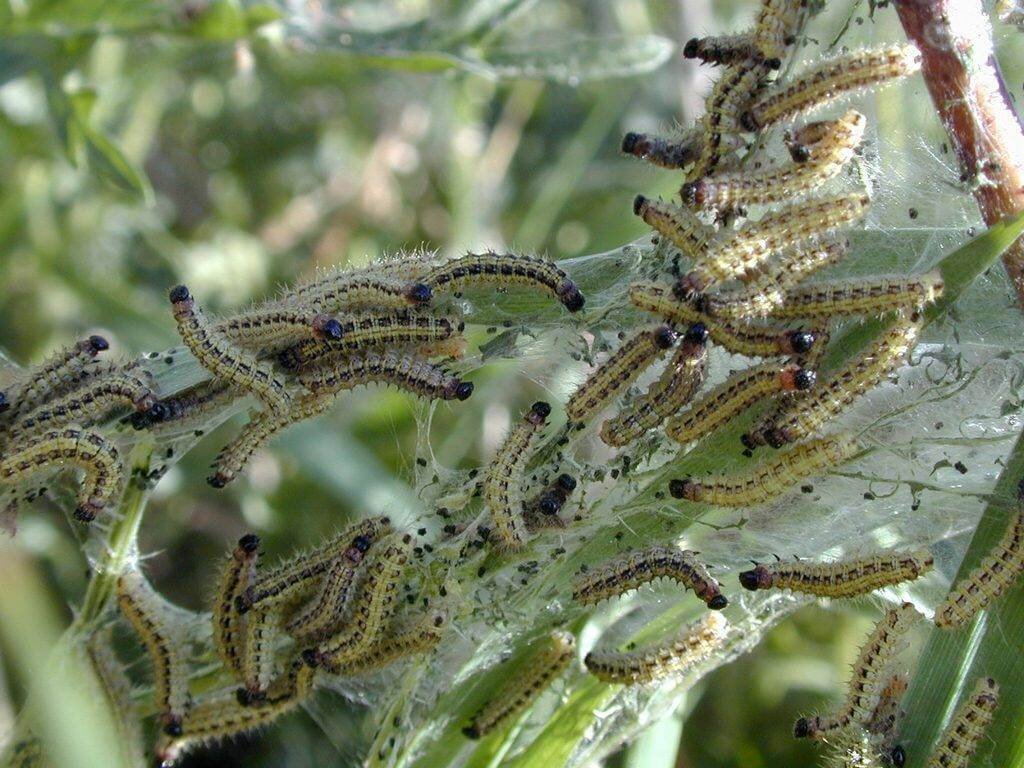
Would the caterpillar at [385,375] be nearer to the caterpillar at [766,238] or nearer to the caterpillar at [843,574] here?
the caterpillar at [766,238]

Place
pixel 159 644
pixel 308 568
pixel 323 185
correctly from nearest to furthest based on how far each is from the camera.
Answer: pixel 308 568, pixel 159 644, pixel 323 185

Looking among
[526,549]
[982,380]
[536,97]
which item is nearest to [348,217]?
[536,97]

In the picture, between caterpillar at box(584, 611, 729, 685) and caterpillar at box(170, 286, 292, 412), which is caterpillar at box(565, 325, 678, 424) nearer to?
caterpillar at box(584, 611, 729, 685)

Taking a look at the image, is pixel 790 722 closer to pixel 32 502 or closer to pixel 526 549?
pixel 526 549

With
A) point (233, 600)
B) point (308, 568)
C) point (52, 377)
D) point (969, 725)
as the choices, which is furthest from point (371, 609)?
point (969, 725)

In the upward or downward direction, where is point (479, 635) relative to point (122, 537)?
downward

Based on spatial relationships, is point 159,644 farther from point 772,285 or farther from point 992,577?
point 992,577

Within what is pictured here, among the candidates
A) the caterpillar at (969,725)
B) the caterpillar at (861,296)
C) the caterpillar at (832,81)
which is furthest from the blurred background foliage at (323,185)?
the caterpillar at (969,725)
